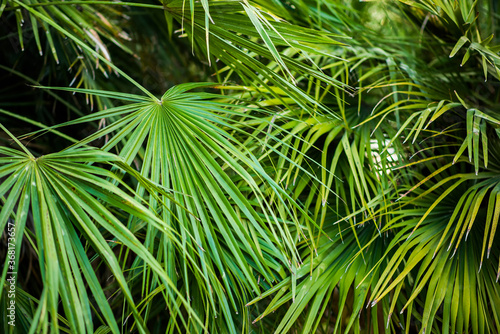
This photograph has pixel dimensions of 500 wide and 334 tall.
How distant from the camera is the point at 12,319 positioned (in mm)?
709

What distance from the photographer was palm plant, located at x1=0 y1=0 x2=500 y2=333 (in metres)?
0.61

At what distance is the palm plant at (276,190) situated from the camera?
0.61 m

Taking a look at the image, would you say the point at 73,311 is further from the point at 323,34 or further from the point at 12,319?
the point at 323,34

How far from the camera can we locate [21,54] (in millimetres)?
1390

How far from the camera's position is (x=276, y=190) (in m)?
0.70

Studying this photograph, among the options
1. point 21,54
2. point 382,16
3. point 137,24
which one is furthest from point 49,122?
point 382,16

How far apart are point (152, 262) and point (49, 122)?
127 centimetres

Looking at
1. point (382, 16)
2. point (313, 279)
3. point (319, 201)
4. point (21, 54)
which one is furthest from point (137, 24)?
point (313, 279)

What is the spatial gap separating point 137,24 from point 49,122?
544 mm

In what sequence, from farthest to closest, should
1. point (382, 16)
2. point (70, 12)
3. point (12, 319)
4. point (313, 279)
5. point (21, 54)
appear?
1. point (21, 54)
2. point (382, 16)
3. point (70, 12)
4. point (313, 279)
5. point (12, 319)

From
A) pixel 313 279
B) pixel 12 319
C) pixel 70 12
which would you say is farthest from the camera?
pixel 70 12

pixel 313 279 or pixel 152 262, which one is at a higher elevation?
pixel 152 262

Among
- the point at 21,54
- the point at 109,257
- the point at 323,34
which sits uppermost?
the point at 21,54

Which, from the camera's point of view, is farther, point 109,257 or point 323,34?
point 323,34
